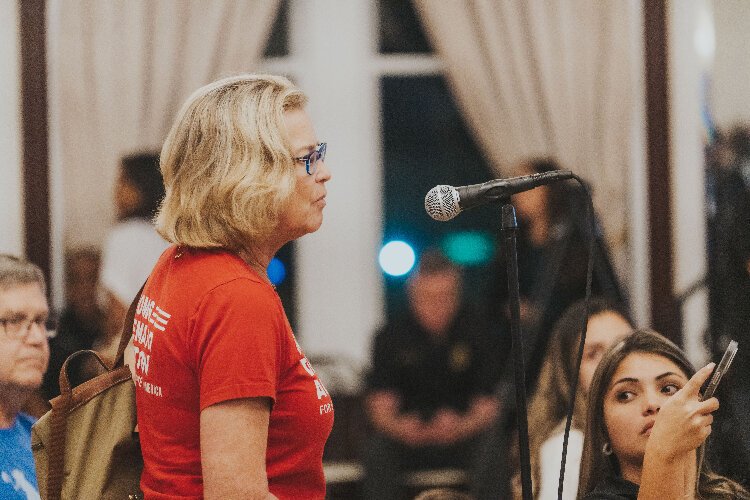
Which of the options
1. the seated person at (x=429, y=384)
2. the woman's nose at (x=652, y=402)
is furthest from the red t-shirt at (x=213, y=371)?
the seated person at (x=429, y=384)

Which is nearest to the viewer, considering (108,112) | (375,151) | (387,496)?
(387,496)

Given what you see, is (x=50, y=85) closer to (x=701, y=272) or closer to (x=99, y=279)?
(x=99, y=279)

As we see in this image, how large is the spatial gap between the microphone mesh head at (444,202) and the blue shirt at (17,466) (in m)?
1.12

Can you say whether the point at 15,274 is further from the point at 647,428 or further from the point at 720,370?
the point at 720,370

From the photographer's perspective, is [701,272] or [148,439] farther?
[701,272]

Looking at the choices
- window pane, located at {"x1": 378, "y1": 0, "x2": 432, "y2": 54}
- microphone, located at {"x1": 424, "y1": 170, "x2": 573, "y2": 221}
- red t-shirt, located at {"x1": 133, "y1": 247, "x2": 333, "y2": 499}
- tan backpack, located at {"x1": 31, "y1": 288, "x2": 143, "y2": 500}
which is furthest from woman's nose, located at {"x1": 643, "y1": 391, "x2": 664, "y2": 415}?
window pane, located at {"x1": 378, "y1": 0, "x2": 432, "y2": 54}

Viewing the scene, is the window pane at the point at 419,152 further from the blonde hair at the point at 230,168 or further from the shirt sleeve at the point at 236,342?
the shirt sleeve at the point at 236,342

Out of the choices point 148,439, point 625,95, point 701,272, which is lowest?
point 701,272

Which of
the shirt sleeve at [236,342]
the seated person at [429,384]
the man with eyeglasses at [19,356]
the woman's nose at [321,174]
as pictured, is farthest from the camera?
the seated person at [429,384]

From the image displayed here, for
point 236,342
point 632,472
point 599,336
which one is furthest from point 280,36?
point 236,342

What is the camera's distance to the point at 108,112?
4.71 m

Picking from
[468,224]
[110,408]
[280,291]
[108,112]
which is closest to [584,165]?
[468,224]

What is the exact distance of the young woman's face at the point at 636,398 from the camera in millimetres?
2203

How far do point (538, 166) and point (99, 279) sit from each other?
211cm
